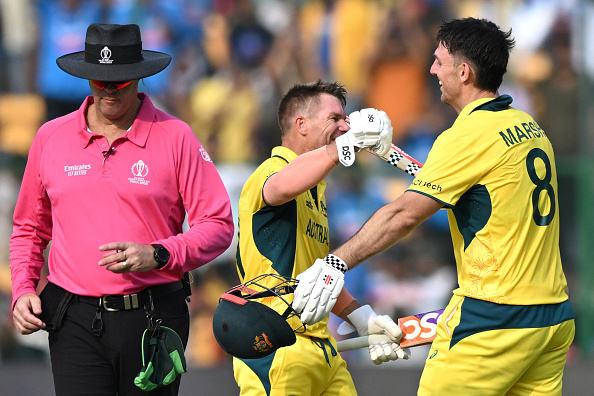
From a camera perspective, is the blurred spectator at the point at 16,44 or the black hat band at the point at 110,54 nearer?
the black hat band at the point at 110,54

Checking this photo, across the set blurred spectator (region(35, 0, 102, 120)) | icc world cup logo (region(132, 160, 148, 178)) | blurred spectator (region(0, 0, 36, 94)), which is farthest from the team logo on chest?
blurred spectator (region(0, 0, 36, 94))

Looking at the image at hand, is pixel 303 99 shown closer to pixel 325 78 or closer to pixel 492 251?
pixel 492 251

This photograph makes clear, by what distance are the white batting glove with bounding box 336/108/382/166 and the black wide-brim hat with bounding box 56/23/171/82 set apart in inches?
37.6

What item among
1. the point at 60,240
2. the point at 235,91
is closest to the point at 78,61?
the point at 60,240

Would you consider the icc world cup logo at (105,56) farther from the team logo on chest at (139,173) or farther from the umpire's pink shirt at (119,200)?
the team logo on chest at (139,173)

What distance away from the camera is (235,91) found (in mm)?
10117

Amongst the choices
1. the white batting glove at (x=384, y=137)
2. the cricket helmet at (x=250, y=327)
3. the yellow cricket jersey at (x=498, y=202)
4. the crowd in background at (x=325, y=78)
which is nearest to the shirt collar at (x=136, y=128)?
the cricket helmet at (x=250, y=327)

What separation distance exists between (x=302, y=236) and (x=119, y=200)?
0.94 meters

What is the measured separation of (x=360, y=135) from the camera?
4.01 metres

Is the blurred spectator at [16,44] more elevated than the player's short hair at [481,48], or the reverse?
the blurred spectator at [16,44]

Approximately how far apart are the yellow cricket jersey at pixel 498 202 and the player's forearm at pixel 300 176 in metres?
0.49

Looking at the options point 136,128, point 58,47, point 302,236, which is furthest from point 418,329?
point 58,47

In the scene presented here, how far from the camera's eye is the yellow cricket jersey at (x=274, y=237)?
4426mm

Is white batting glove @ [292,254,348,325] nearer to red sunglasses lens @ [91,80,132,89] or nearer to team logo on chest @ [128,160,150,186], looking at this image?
team logo on chest @ [128,160,150,186]
